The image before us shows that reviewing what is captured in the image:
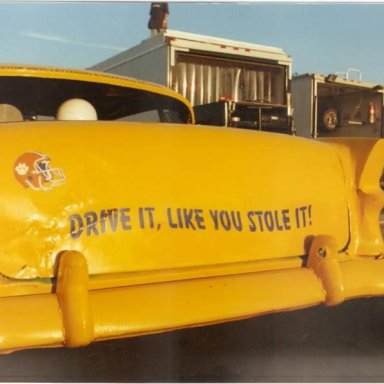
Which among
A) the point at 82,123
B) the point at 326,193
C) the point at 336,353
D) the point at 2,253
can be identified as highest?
the point at 82,123

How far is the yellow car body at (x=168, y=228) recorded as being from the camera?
6.98ft

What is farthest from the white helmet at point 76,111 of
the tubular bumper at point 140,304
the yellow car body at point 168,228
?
the tubular bumper at point 140,304

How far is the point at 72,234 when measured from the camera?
88.4 inches

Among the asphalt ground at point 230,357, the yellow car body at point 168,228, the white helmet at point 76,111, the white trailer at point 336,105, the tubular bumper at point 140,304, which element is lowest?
the asphalt ground at point 230,357

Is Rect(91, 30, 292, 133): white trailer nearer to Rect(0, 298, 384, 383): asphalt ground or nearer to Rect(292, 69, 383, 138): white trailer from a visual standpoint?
Rect(292, 69, 383, 138): white trailer

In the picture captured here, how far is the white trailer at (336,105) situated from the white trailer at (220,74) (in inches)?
44.5

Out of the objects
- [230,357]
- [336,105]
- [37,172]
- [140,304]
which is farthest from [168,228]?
[336,105]

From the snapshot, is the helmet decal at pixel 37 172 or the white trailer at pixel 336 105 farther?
the white trailer at pixel 336 105

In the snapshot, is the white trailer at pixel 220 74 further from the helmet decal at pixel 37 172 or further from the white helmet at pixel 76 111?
the helmet decal at pixel 37 172

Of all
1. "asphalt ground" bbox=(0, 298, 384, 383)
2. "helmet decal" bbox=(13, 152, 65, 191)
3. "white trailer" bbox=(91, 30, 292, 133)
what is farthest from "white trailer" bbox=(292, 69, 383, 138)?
"helmet decal" bbox=(13, 152, 65, 191)

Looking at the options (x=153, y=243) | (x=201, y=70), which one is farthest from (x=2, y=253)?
(x=201, y=70)

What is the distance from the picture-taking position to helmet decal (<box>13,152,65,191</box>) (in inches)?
86.5

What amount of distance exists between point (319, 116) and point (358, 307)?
29.8ft

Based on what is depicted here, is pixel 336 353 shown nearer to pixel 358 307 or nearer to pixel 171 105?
pixel 358 307
